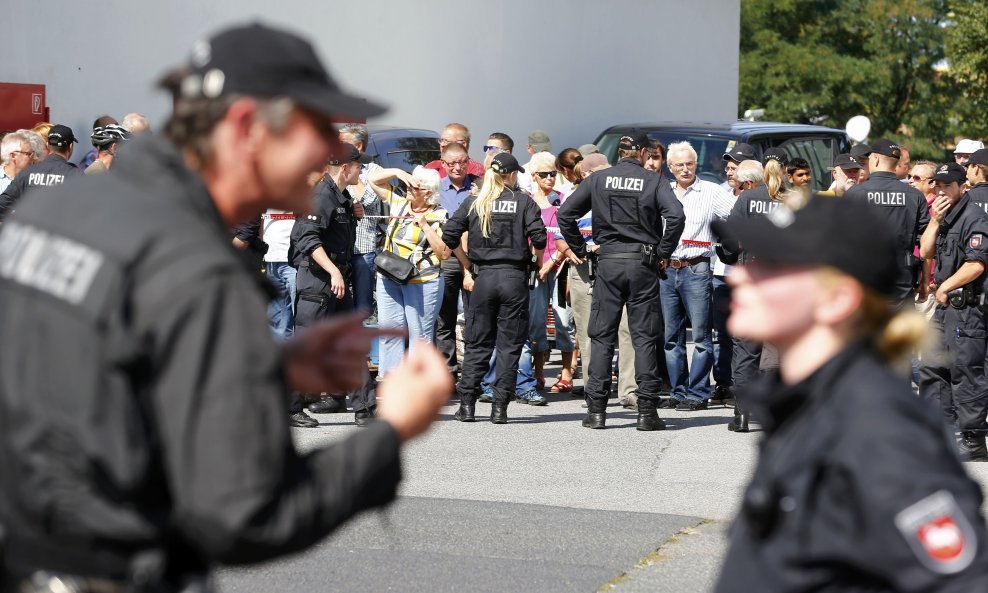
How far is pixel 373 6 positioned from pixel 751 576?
15.1m

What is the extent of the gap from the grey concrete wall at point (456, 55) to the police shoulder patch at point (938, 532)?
1182 centimetres

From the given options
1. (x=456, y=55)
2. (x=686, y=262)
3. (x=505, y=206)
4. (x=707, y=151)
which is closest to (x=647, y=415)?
(x=686, y=262)

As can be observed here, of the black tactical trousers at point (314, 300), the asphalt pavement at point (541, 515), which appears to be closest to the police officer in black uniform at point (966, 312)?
the asphalt pavement at point (541, 515)

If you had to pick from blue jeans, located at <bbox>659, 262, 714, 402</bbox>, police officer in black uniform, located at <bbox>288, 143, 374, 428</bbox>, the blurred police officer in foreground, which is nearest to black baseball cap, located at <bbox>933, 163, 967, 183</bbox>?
blue jeans, located at <bbox>659, 262, 714, 402</bbox>

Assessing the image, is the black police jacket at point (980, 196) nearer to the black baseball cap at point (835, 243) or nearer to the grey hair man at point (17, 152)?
the black baseball cap at point (835, 243)

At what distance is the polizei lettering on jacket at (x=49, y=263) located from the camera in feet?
6.31

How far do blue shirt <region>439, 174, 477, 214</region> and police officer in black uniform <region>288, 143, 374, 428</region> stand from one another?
1690mm

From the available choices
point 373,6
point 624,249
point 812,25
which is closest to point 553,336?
point 624,249

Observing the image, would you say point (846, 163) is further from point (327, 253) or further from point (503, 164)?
point (327, 253)

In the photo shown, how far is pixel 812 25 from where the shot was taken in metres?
39.4

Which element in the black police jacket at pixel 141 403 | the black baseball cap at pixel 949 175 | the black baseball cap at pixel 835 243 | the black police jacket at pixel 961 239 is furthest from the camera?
the black baseball cap at pixel 949 175

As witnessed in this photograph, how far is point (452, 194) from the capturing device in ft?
37.2

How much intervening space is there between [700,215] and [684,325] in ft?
3.08

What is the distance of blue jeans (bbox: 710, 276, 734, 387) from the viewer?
10711mm
